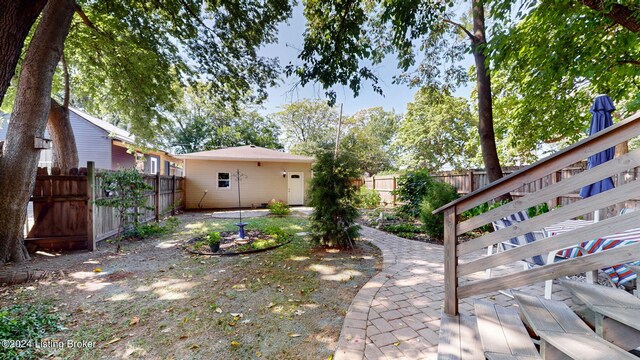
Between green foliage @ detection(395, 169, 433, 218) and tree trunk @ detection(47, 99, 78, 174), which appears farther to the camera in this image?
green foliage @ detection(395, 169, 433, 218)

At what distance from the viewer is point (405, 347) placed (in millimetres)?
2117

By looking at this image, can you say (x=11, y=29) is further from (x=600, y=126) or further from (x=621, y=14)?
(x=621, y=14)

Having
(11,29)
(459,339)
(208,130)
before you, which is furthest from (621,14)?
(208,130)

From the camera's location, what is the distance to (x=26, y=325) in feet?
7.94

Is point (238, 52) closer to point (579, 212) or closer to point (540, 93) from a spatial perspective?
point (579, 212)

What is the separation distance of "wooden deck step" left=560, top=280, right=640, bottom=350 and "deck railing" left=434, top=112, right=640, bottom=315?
0.99ft

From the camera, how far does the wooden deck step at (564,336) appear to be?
136cm

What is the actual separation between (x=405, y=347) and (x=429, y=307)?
846 mm

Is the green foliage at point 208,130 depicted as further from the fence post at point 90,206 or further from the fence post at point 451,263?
the fence post at point 451,263

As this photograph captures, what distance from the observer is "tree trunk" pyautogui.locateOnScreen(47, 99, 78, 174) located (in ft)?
22.2

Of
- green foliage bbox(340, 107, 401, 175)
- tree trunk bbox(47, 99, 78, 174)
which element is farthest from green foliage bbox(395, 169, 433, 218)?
green foliage bbox(340, 107, 401, 175)

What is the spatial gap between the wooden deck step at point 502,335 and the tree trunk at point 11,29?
17.3 feet

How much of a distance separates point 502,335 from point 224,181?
12748mm

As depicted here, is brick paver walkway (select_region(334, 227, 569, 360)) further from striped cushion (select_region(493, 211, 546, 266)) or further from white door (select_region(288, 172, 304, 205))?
white door (select_region(288, 172, 304, 205))
